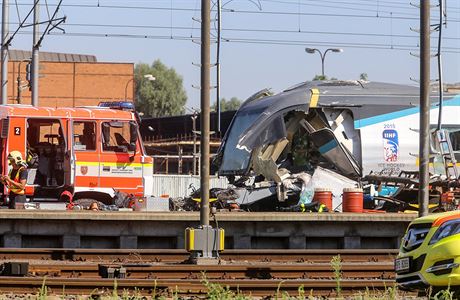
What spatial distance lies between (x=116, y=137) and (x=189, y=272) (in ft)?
25.9

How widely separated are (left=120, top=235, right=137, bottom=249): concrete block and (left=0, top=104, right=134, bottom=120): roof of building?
3.82 m

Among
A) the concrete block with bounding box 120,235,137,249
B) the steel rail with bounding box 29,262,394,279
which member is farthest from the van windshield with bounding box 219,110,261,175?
the steel rail with bounding box 29,262,394,279

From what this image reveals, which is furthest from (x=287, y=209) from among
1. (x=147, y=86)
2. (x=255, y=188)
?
(x=147, y=86)

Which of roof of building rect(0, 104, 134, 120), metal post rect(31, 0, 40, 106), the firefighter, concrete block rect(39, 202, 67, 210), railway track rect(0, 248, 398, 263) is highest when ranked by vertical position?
metal post rect(31, 0, 40, 106)

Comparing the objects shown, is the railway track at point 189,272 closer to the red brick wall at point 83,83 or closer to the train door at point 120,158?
the train door at point 120,158

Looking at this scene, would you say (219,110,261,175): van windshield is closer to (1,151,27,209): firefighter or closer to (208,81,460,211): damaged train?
(208,81,460,211): damaged train

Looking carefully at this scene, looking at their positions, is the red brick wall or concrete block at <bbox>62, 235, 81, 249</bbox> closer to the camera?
concrete block at <bbox>62, 235, 81, 249</bbox>

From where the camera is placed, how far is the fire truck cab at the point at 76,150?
2400 centimetres

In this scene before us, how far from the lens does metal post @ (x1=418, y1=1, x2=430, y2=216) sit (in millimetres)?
20172

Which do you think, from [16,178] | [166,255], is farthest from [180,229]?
[16,178]

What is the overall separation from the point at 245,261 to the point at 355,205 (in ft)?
17.3

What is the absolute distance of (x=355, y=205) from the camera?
24.2 meters

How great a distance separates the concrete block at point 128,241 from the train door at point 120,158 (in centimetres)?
308

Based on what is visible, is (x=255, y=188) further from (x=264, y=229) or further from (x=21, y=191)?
(x=21, y=191)
